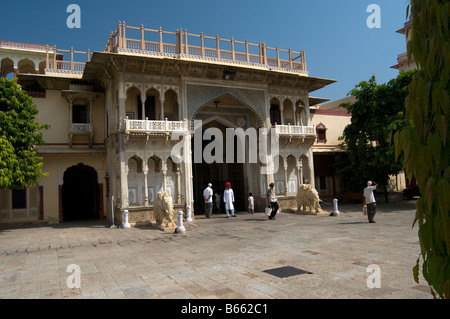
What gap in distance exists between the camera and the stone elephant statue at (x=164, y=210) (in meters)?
13.5

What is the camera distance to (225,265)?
22.2 feet

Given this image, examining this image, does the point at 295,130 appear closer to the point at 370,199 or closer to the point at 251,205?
the point at 251,205

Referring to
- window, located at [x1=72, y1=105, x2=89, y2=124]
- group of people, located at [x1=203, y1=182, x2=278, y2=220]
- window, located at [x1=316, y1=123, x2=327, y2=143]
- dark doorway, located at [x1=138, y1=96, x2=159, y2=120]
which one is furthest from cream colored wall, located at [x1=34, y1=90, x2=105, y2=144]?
window, located at [x1=316, y1=123, x2=327, y2=143]

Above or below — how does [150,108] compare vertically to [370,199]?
above

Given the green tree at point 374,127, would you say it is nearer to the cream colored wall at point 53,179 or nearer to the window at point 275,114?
the window at point 275,114

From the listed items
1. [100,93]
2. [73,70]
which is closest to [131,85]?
[100,93]

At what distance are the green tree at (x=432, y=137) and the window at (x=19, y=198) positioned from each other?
757 inches

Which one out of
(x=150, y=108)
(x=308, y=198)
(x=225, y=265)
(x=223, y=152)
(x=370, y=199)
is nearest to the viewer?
(x=225, y=265)

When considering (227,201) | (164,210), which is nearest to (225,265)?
(164,210)

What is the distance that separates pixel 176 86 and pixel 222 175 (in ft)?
26.8

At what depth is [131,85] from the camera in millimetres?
16391

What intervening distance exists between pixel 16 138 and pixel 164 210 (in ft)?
21.3

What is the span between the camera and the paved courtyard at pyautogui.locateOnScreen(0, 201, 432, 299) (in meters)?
5.05
